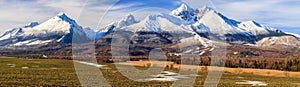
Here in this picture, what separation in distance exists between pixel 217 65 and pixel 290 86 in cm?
6469

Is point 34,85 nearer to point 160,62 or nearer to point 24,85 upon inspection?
point 24,85

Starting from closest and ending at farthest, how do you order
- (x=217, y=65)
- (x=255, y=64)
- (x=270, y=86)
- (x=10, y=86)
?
(x=10, y=86) → (x=270, y=86) → (x=217, y=65) → (x=255, y=64)

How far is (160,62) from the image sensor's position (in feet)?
427

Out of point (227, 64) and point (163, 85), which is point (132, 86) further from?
point (227, 64)

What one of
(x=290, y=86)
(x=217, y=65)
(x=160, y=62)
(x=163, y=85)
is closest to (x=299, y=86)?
(x=290, y=86)

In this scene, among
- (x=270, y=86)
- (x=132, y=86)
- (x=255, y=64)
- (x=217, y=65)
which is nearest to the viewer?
(x=132, y=86)

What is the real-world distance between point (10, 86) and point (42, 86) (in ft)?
10.7

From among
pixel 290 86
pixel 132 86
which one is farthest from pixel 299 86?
pixel 132 86

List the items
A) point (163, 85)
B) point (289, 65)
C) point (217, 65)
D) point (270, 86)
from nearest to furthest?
point (163, 85) < point (270, 86) < point (217, 65) < point (289, 65)

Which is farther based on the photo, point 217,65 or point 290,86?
point 217,65

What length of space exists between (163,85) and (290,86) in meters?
19.8

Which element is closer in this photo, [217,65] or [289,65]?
[217,65]

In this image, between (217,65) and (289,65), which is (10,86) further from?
(289,65)

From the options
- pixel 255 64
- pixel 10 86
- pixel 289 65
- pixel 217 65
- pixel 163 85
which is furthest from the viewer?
pixel 255 64
